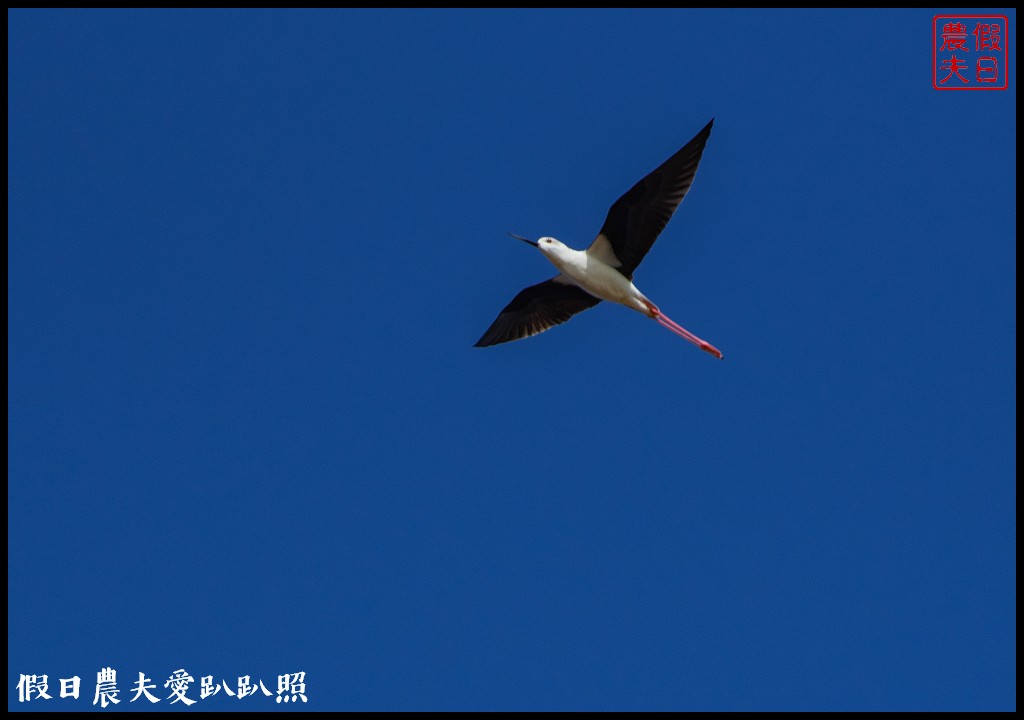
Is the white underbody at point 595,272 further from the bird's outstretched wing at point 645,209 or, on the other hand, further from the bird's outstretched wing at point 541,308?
the bird's outstretched wing at point 541,308

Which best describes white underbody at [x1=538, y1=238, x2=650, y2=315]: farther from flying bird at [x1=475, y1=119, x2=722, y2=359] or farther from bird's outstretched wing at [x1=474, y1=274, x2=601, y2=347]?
bird's outstretched wing at [x1=474, y1=274, x2=601, y2=347]

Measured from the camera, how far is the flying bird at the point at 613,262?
48.9 feet

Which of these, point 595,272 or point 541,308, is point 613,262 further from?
point 541,308

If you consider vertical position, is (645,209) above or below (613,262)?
above

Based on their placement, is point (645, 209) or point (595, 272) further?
point (595, 272)

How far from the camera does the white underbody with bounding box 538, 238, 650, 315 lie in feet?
51.2

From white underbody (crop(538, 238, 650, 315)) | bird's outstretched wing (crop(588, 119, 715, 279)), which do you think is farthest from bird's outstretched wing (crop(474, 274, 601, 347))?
bird's outstretched wing (crop(588, 119, 715, 279))

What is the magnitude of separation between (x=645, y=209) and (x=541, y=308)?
7.05 ft

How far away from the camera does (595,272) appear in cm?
1559

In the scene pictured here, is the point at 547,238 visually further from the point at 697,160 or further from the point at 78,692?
the point at 78,692

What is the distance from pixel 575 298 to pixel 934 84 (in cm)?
456

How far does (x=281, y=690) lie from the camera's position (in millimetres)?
15938

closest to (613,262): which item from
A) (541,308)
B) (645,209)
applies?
(645,209)

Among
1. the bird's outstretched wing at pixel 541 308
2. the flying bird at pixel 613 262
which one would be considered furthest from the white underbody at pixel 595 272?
the bird's outstretched wing at pixel 541 308
